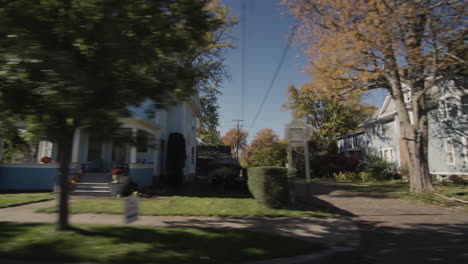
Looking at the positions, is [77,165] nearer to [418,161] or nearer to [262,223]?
[262,223]

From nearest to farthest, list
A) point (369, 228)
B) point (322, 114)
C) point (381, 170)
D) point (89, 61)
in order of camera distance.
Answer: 1. point (89, 61)
2. point (369, 228)
3. point (381, 170)
4. point (322, 114)

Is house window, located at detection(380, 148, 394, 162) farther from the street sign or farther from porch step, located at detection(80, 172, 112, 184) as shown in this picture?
the street sign

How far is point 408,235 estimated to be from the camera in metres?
6.12

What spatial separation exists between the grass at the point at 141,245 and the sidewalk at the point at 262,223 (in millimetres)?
600

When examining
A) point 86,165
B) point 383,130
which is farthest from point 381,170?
point 86,165

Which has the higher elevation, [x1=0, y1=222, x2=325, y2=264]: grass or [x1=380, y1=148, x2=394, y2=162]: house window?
[x1=380, y1=148, x2=394, y2=162]: house window

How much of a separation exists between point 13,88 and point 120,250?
2.93 metres

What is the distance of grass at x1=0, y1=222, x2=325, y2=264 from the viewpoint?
4160 millimetres

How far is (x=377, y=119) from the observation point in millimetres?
27500

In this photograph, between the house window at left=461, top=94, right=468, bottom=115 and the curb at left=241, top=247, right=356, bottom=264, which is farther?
the house window at left=461, top=94, right=468, bottom=115

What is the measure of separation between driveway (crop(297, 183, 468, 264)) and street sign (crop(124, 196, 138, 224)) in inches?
126

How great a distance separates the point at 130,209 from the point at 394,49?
12.4m

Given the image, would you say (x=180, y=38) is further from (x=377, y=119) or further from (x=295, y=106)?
(x=295, y=106)

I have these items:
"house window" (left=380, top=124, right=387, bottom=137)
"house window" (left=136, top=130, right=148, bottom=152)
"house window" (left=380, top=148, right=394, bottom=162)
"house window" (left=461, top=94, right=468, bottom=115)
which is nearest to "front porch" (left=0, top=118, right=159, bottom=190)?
"house window" (left=136, top=130, right=148, bottom=152)
